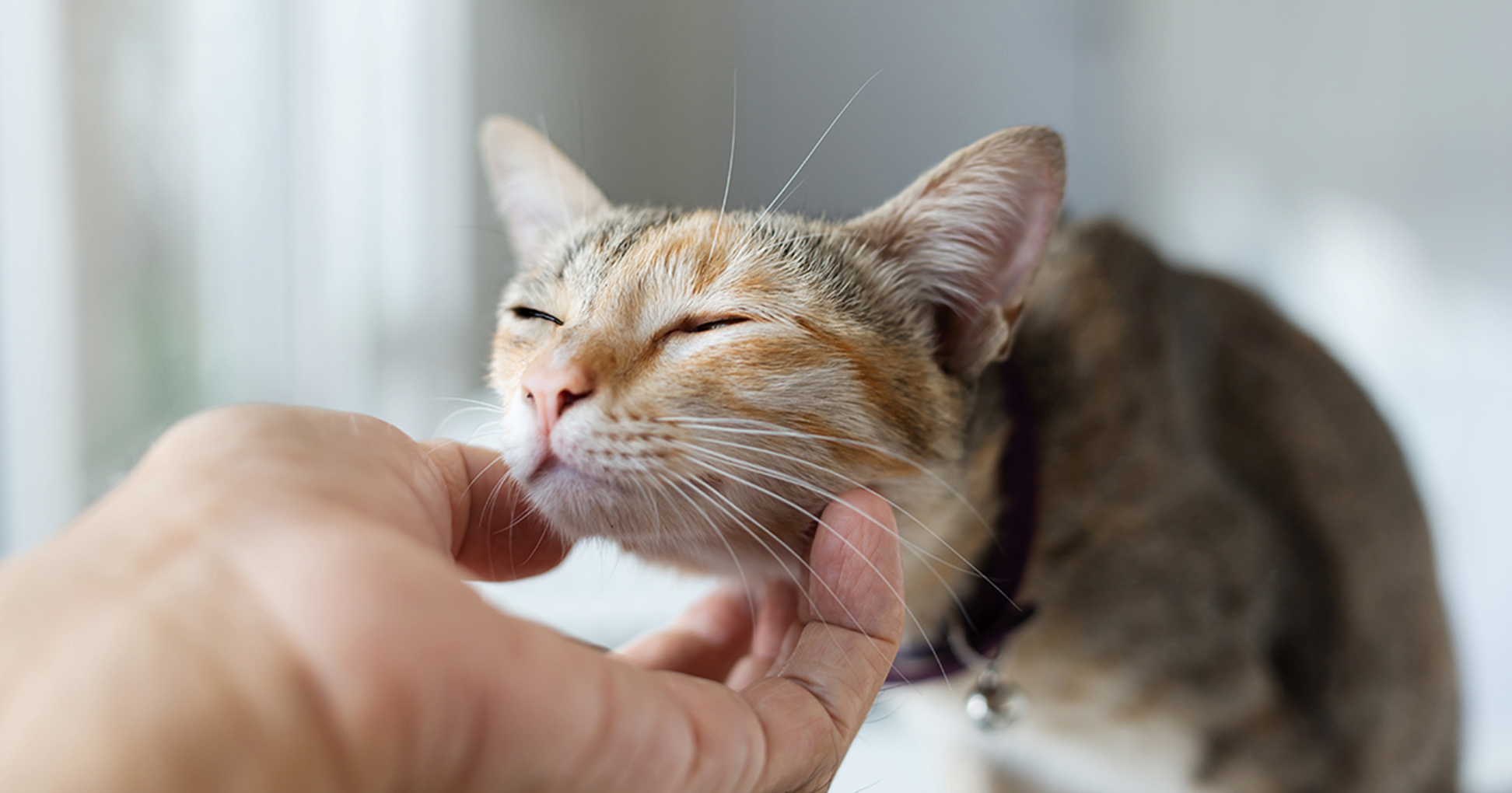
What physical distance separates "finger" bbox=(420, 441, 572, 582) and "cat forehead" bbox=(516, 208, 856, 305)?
0.46 feet

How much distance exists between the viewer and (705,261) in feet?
2.11

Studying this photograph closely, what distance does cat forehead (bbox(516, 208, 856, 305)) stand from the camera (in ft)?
2.07

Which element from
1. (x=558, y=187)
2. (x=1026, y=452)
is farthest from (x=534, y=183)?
(x=1026, y=452)

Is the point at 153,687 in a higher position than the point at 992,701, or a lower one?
higher

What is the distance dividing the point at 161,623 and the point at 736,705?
0.84 ft

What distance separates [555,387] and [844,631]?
0.23 metres

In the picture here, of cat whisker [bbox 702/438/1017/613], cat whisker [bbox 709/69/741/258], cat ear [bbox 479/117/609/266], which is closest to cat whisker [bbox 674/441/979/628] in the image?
cat whisker [bbox 702/438/1017/613]

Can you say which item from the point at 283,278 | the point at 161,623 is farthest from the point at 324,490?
the point at 283,278

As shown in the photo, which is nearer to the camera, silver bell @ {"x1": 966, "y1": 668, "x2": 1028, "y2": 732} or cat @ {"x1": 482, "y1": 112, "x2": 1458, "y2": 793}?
cat @ {"x1": 482, "y1": 112, "x2": 1458, "y2": 793}

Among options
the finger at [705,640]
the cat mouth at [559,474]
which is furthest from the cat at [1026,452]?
the finger at [705,640]

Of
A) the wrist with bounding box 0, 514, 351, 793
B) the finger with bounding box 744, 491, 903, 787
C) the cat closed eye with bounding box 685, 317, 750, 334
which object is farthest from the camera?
the cat closed eye with bounding box 685, 317, 750, 334

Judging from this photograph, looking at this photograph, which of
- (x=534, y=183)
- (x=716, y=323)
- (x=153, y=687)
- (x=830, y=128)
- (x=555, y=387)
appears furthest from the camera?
(x=534, y=183)

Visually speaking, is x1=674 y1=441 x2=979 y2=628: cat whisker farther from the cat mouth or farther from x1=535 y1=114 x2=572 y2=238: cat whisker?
x1=535 y1=114 x2=572 y2=238: cat whisker

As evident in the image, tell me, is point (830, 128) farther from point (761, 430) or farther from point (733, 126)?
point (761, 430)
